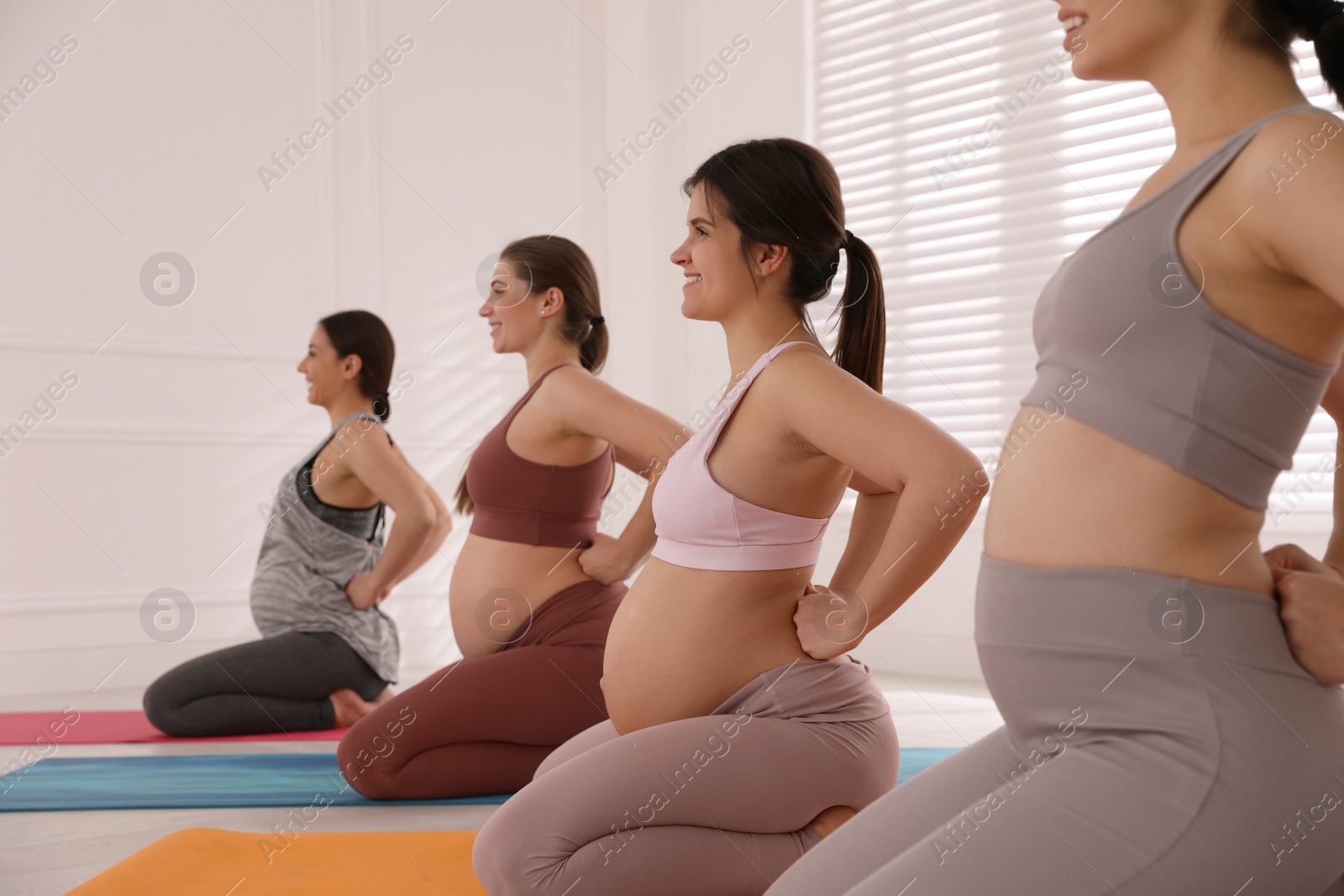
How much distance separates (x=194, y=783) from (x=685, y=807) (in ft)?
5.60

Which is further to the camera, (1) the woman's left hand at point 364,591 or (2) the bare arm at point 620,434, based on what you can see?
(1) the woman's left hand at point 364,591

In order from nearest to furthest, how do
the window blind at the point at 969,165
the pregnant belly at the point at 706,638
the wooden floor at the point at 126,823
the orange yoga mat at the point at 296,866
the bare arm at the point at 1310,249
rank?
the bare arm at the point at 1310,249 → the pregnant belly at the point at 706,638 → the orange yoga mat at the point at 296,866 → the wooden floor at the point at 126,823 → the window blind at the point at 969,165

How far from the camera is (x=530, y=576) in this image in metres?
2.53

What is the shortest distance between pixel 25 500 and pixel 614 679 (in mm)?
3668

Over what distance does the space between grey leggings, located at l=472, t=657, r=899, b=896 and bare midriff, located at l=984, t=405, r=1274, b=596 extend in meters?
0.60

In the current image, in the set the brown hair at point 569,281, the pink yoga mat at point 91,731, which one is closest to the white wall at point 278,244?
the pink yoga mat at point 91,731

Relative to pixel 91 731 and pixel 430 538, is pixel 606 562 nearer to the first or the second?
pixel 430 538

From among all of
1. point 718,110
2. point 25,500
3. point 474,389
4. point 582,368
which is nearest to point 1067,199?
point 718,110

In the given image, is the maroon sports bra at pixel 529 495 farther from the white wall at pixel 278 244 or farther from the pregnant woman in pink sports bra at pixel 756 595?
the white wall at pixel 278 244

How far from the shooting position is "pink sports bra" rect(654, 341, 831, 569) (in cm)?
147

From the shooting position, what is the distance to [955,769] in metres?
1.00

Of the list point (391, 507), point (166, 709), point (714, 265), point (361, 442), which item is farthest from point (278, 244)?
point (714, 265)

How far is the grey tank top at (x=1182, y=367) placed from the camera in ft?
2.62

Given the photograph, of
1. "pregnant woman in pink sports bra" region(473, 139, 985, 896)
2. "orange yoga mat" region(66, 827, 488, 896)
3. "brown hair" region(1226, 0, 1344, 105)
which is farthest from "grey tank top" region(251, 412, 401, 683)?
"brown hair" region(1226, 0, 1344, 105)
